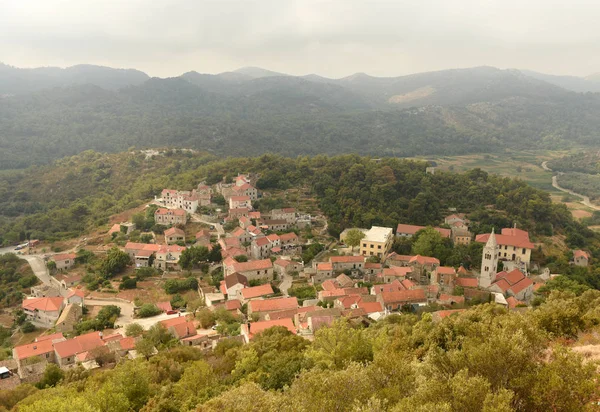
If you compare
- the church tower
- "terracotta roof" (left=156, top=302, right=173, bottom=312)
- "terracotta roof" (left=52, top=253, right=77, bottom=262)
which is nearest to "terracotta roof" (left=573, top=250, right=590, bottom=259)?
the church tower

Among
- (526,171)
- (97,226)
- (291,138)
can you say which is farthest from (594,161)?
(97,226)

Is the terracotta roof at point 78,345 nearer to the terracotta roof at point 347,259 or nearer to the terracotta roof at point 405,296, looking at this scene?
the terracotta roof at point 405,296

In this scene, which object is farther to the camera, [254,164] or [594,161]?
[594,161]

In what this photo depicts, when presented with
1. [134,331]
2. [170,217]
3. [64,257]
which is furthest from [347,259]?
[64,257]

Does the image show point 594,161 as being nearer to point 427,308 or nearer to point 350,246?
point 350,246

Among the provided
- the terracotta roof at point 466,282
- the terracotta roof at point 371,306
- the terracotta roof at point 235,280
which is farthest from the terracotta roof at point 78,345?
the terracotta roof at point 466,282

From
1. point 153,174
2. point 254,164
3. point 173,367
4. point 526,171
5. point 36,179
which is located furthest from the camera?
point 526,171

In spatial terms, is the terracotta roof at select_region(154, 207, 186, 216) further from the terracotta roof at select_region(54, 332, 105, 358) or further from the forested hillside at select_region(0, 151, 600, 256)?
the terracotta roof at select_region(54, 332, 105, 358)
